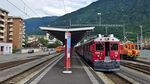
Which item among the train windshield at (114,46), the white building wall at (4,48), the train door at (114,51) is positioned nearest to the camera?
the train door at (114,51)

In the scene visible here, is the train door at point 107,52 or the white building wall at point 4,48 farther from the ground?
the white building wall at point 4,48

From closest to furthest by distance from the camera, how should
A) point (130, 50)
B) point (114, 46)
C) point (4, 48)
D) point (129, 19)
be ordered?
point (114, 46), point (130, 50), point (4, 48), point (129, 19)

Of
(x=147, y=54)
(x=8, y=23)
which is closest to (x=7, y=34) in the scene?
(x=8, y=23)

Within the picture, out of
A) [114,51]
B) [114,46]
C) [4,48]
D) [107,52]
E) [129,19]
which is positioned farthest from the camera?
[129,19]

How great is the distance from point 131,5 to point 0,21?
80.2 m

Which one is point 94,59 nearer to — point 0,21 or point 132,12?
point 0,21

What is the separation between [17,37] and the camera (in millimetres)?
170750

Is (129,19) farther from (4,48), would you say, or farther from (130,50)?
(130,50)

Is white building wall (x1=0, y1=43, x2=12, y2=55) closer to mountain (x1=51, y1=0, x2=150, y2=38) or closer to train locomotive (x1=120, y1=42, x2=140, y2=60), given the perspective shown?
mountain (x1=51, y1=0, x2=150, y2=38)

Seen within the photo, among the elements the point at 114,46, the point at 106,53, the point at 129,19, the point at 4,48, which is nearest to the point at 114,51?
the point at 114,46

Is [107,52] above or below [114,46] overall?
below

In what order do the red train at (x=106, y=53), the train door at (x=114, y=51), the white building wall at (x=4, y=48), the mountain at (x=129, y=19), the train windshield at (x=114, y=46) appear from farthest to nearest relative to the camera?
the mountain at (x=129, y=19) → the white building wall at (x=4, y=48) → the train windshield at (x=114, y=46) → the train door at (x=114, y=51) → the red train at (x=106, y=53)

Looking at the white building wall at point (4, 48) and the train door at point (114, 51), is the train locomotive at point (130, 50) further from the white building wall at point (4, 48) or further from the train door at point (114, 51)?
the white building wall at point (4, 48)

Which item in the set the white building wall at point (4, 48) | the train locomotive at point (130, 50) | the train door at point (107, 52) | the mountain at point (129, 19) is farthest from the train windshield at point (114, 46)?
the white building wall at point (4, 48)
